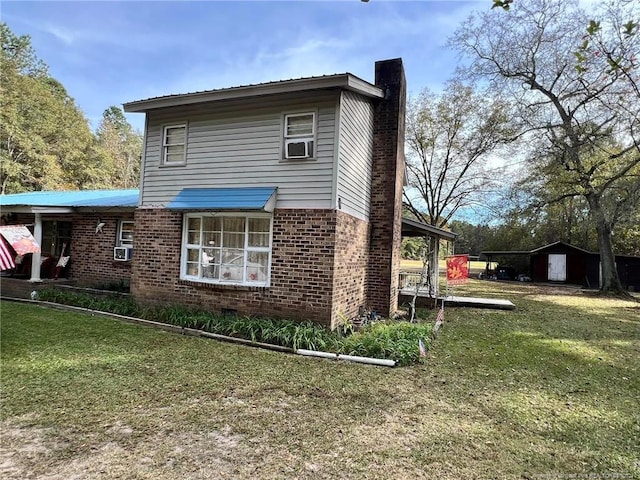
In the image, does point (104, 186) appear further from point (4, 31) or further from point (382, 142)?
point (382, 142)

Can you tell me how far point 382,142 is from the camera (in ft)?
34.2

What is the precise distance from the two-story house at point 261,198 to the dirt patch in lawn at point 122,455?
4.30 meters

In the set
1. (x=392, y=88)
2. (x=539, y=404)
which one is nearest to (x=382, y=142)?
(x=392, y=88)

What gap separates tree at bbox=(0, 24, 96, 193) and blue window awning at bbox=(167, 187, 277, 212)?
27.1 metres

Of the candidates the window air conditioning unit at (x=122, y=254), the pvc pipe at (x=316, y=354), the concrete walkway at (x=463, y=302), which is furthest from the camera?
the concrete walkway at (x=463, y=302)

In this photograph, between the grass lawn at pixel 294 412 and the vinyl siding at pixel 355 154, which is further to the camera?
the vinyl siding at pixel 355 154

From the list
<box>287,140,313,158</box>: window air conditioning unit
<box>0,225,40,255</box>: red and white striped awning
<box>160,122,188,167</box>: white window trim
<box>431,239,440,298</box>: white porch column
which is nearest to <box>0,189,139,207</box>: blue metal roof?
<box>160,122,188,167</box>: white window trim

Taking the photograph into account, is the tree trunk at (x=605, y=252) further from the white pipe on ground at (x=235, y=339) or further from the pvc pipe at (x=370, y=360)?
the white pipe on ground at (x=235, y=339)

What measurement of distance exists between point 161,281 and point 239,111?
15.3ft

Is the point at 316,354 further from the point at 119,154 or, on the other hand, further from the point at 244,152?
the point at 119,154

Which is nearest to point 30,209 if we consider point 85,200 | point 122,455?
point 85,200

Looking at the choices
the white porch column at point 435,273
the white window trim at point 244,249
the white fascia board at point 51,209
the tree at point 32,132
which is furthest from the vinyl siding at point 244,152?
the tree at point 32,132

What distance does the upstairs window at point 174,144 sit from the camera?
9172 mm

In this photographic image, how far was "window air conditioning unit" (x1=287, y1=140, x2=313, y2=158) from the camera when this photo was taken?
7918mm
